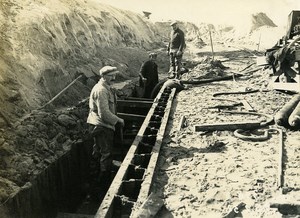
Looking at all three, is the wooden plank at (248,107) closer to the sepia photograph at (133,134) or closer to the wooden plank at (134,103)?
the sepia photograph at (133,134)

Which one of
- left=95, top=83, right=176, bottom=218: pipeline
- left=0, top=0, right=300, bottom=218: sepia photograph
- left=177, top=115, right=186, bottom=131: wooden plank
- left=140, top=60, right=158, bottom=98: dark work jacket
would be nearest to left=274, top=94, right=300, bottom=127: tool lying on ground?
left=0, top=0, right=300, bottom=218: sepia photograph

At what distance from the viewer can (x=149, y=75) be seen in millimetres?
9273

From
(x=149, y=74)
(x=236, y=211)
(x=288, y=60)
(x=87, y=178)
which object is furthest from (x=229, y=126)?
(x=149, y=74)

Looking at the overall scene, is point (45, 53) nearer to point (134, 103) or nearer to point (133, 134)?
point (134, 103)

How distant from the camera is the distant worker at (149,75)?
29.2 feet

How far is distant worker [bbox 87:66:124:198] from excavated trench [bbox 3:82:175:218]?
409mm

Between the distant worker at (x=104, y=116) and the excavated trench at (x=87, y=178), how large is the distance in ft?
1.34

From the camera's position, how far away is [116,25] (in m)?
18.4

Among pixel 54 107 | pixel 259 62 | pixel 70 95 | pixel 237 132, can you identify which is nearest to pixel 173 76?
pixel 259 62

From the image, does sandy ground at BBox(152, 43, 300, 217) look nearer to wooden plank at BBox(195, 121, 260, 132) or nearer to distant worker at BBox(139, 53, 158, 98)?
wooden plank at BBox(195, 121, 260, 132)

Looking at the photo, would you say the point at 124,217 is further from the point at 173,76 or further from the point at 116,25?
the point at 116,25

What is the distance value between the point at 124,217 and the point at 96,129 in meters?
1.98

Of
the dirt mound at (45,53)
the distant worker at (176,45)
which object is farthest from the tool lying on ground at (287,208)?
the distant worker at (176,45)

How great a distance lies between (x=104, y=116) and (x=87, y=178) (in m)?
2.23
